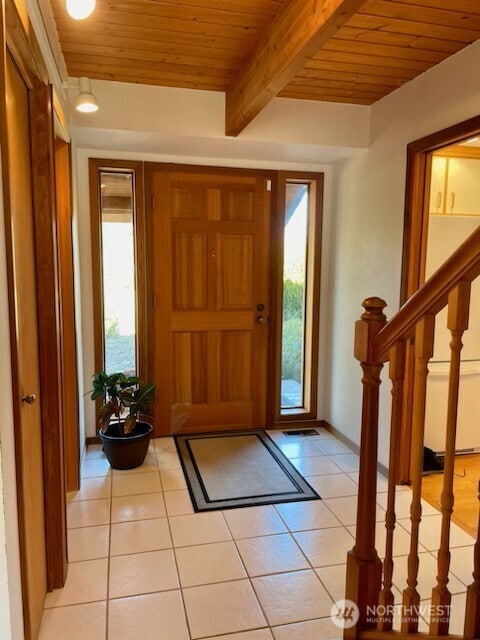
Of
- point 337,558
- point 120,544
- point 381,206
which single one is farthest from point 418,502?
point 381,206

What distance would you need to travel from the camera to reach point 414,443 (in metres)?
1.46

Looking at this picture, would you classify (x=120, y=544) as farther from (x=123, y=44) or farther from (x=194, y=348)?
(x=123, y=44)

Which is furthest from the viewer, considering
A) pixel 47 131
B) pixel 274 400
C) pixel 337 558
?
pixel 274 400

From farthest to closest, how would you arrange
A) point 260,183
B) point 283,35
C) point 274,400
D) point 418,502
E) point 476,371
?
1. point 274,400
2. point 260,183
3. point 476,371
4. point 283,35
5. point 418,502

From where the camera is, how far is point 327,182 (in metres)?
3.76

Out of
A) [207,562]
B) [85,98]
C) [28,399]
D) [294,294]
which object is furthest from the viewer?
[294,294]

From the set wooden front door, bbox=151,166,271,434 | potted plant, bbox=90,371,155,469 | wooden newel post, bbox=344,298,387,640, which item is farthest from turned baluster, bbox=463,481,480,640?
wooden front door, bbox=151,166,271,434

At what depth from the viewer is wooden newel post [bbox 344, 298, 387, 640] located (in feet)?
5.17

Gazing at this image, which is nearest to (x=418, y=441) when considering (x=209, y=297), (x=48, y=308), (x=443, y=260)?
(x=48, y=308)

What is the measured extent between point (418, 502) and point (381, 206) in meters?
2.15

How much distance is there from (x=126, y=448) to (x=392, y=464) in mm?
2047

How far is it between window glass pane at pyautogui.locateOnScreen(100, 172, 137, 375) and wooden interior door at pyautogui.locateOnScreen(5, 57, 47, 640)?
5.66 ft

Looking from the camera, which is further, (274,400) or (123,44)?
(274,400)

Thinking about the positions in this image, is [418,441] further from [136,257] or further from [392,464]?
[136,257]
